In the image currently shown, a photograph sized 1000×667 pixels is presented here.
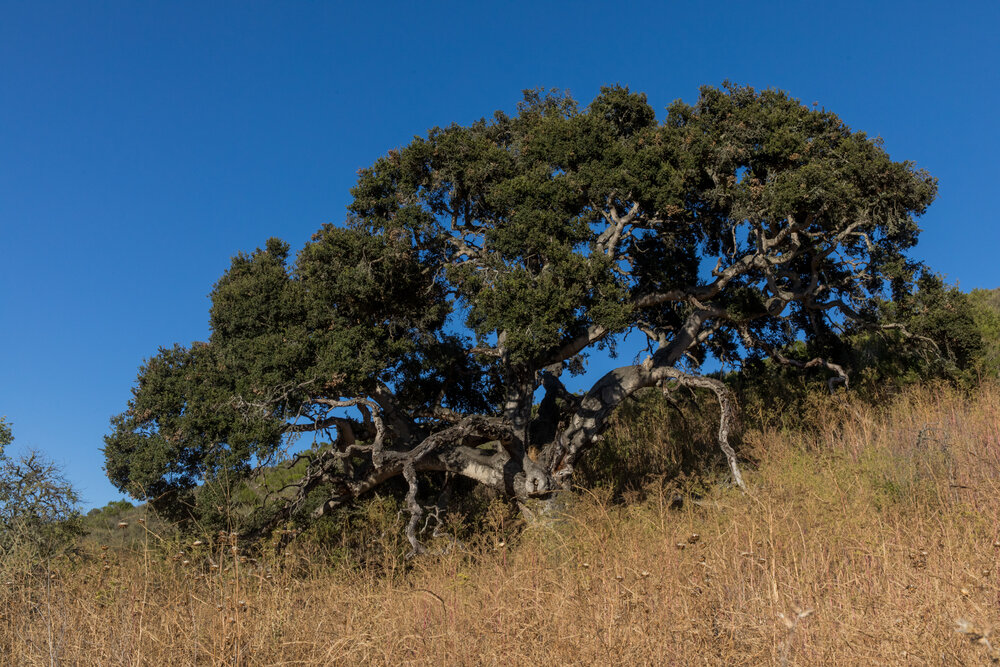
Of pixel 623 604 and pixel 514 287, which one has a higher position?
pixel 514 287

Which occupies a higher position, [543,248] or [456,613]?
[543,248]

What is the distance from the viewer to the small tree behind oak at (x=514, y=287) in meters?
11.5

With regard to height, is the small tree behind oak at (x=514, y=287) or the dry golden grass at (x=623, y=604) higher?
the small tree behind oak at (x=514, y=287)

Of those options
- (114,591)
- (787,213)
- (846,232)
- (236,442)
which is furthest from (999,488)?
(236,442)

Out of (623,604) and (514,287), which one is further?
(514,287)

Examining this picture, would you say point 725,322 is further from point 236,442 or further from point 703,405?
point 236,442

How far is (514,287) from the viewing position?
35.5 feet

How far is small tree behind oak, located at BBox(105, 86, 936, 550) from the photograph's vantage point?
1145 cm

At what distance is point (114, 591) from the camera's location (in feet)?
18.2

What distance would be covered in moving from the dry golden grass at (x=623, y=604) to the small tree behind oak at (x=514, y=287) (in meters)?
4.64

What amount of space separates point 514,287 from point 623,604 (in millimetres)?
6552

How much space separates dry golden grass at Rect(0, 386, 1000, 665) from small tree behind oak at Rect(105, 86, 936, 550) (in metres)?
4.64

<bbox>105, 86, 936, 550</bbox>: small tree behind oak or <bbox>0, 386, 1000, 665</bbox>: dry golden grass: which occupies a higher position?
<bbox>105, 86, 936, 550</bbox>: small tree behind oak

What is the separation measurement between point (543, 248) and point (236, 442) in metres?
6.33
